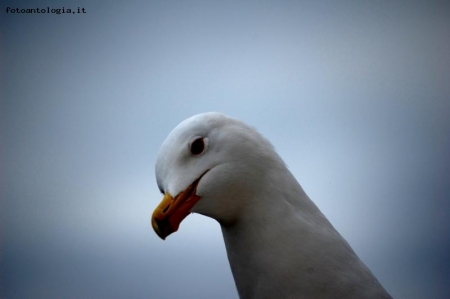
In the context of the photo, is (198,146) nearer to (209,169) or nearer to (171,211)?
(209,169)

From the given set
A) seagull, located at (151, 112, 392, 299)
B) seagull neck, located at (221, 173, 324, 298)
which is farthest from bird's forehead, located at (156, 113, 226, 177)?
seagull neck, located at (221, 173, 324, 298)

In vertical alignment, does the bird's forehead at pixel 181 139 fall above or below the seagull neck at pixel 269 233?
above

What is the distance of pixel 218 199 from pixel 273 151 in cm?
20

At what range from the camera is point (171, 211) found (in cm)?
88

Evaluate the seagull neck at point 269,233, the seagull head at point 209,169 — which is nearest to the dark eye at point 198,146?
the seagull head at point 209,169

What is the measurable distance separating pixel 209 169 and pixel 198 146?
0.06 metres

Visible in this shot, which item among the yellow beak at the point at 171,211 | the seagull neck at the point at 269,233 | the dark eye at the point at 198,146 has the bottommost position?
the seagull neck at the point at 269,233

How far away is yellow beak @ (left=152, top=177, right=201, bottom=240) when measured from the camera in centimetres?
88

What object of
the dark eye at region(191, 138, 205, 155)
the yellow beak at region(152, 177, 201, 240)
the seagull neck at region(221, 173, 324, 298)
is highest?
the dark eye at region(191, 138, 205, 155)

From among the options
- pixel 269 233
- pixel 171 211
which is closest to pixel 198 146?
pixel 171 211

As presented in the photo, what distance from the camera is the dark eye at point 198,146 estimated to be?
36.9 inches

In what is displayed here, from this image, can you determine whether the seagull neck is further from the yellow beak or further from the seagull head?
the yellow beak

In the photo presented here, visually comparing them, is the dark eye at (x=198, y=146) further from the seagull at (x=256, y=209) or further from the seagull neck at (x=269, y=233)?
the seagull neck at (x=269, y=233)

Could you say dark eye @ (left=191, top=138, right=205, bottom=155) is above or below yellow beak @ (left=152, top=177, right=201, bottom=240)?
above
